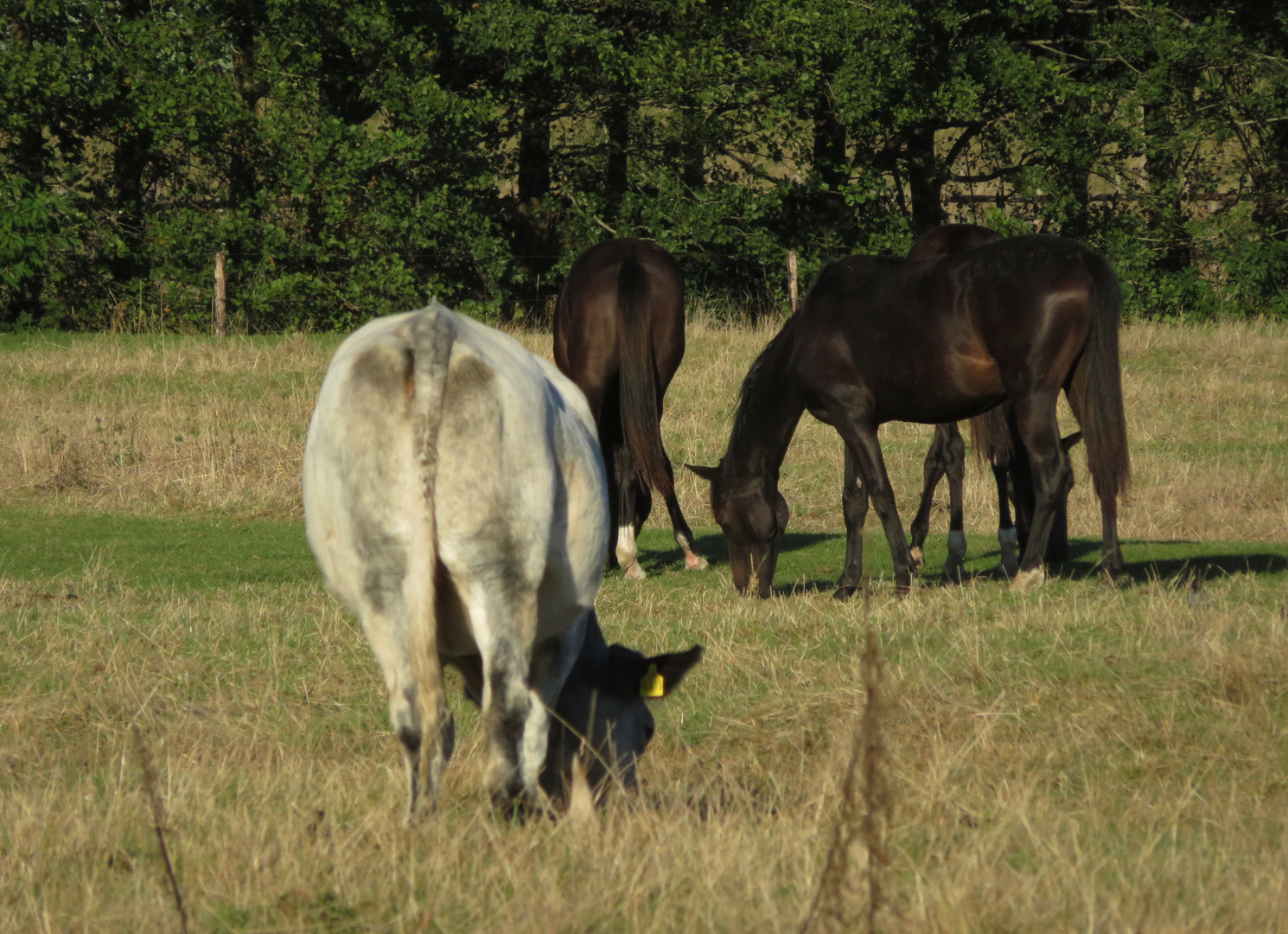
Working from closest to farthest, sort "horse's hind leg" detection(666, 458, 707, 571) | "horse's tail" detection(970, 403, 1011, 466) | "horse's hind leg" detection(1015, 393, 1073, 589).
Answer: "horse's hind leg" detection(1015, 393, 1073, 589) → "horse's tail" detection(970, 403, 1011, 466) → "horse's hind leg" detection(666, 458, 707, 571)

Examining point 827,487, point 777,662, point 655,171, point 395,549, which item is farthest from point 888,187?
point 395,549

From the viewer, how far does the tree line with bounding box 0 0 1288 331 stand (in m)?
23.8

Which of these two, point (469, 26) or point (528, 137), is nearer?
point (469, 26)

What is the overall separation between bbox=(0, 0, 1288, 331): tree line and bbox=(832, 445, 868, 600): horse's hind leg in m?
16.1

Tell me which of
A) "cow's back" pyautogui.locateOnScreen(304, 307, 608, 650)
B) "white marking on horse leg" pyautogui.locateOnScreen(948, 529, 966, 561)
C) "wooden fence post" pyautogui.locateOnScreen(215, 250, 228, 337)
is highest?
"wooden fence post" pyautogui.locateOnScreen(215, 250, 228, 337)

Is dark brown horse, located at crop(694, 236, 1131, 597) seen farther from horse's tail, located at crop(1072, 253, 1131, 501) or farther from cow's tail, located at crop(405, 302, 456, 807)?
cow's tail, located at crop(405, 302, 456, 807)

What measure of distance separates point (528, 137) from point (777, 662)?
22.1 m

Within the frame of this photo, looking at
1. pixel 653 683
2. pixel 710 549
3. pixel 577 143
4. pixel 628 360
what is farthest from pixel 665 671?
pixel 577 143

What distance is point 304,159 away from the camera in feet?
78.2

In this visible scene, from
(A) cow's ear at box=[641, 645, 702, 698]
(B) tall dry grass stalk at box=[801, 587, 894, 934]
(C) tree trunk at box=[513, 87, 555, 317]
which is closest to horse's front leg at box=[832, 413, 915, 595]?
(A) cow's ear at box=[641, 645, 702, 698]

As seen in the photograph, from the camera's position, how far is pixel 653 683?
4.57 m

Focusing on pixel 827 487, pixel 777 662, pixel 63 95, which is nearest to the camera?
pixel 777 662

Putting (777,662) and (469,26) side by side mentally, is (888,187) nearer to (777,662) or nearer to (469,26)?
(469,26)

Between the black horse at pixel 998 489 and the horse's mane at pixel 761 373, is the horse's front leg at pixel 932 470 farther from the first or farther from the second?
the horse's mane at pixel 761 373
